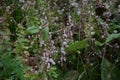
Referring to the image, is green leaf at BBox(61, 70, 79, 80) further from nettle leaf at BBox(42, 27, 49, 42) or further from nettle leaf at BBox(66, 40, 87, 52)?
nettle leaf at BBox(42, 27, 49, 42)

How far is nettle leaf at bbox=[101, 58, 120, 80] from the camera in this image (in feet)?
7.48

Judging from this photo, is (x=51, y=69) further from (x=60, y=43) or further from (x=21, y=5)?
(x=21, y=5)

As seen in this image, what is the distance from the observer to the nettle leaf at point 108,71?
7.48ft

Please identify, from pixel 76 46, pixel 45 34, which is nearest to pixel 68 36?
pixel 76 46

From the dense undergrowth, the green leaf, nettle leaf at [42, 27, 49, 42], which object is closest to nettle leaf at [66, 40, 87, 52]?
the dense undergrowth

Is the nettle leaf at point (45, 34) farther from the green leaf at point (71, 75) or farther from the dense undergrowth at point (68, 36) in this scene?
the green leaf at point (71, 75)

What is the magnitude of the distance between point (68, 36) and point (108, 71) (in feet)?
1.20

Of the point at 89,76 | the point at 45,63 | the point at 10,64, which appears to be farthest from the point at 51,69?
the point at 89,76

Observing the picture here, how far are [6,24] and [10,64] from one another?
0.40 m

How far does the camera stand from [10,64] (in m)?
1.96

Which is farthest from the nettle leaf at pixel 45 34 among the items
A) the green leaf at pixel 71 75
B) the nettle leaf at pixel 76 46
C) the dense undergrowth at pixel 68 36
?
the green leaf at pixel 71 75

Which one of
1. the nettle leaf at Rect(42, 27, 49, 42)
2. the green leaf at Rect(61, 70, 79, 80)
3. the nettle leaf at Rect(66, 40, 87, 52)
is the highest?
the nettle leaf at Rect(42, 27, 49, 42)

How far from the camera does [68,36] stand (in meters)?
2.25

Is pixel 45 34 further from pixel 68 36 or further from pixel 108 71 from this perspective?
pixel 108 71
